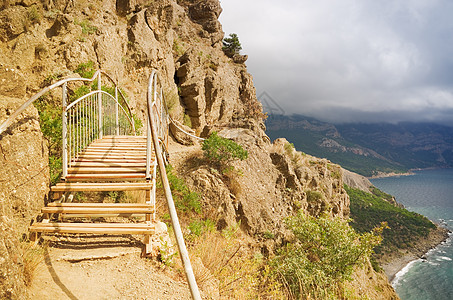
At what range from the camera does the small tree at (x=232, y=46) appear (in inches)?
1011

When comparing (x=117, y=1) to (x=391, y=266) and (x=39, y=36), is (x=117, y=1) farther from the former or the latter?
(x=391, y=266)

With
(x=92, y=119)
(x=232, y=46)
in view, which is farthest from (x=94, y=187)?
(x=232, y=46)

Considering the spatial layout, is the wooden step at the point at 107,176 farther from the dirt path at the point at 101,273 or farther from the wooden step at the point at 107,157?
the dirt path at the point at 101,273

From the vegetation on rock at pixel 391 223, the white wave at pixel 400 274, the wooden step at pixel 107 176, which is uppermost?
the wooden step at pixel 107 176

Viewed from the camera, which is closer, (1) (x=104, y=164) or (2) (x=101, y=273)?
(2) (x=101, y=273)

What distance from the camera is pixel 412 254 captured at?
59.8m

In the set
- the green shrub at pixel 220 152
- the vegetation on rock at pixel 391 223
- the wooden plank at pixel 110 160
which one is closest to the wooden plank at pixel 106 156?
the wooden plank at pixel 110 160

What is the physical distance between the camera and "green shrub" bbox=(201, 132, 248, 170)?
8459 mm

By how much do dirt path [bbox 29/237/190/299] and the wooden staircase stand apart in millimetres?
237

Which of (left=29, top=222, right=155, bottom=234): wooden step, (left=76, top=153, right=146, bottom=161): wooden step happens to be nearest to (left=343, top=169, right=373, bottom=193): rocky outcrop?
(left=76, top=153, right=146, bottom=161): wooden step

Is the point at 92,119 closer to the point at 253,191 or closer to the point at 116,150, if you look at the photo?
the point at 116,150

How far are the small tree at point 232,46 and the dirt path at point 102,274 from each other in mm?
25559

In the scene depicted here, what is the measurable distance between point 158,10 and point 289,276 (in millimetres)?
17549

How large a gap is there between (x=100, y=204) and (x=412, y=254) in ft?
259
